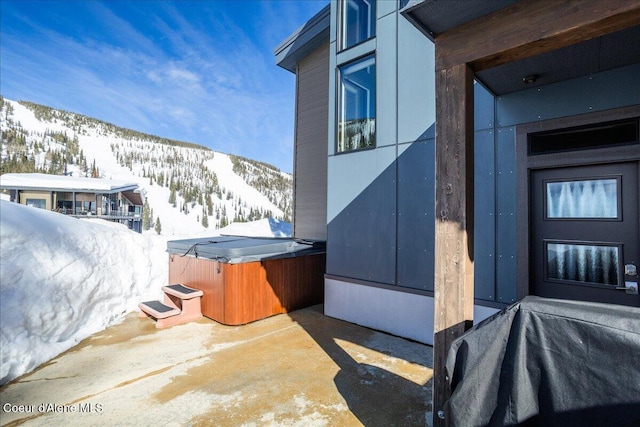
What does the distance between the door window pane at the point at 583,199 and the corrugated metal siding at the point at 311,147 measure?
14.3ft

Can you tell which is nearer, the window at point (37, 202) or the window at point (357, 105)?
the window at point (357, 105)

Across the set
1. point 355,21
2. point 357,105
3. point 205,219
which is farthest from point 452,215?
point 205,219

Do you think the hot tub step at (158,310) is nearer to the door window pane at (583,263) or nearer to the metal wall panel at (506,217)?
the metal wall panel at (506,217)

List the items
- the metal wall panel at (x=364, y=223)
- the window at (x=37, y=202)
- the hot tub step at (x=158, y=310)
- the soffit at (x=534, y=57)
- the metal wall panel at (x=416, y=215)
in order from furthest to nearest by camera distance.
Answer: the window at (x=37, y=202) < the hot tub step at (x=158, y=310) < the metal wall panel at (x=364, y=223) < the metal wall panel at (x=416, y=215) < the soffit at (x=534, y=57)

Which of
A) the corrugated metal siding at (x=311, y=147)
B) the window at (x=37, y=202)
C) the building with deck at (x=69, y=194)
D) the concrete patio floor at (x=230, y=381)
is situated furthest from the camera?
the window at (x=37, y=202)

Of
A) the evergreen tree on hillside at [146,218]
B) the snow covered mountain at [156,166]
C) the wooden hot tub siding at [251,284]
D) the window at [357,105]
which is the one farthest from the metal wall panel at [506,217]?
the evergreen tree on hillside at [146,218]

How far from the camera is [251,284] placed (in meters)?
4.89

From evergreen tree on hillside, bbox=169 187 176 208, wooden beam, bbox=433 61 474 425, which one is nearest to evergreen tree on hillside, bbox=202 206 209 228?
evergreen tree on hillside, bbox=169 187 176 208

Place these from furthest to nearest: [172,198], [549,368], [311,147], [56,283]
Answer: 1. [172,198]
2. [311,147]
3. [56,283]
4. [549,368]

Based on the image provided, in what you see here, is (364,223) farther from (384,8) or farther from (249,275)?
(384,8)

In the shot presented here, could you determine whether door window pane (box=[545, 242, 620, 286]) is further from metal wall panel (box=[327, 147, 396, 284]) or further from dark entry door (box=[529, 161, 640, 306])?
metal wall panel (box=[327, 147, 396, 284])

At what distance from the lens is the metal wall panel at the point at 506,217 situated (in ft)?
11.0

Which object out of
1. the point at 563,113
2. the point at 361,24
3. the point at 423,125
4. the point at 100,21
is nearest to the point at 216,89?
the point at 100,21

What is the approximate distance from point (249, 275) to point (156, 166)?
4980 cm
